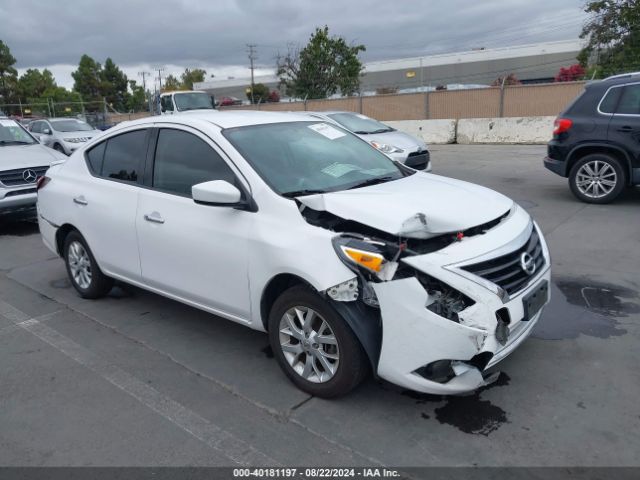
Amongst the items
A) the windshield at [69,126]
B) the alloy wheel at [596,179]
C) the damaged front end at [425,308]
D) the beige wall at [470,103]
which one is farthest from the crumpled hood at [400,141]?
the windshield at [69,126]

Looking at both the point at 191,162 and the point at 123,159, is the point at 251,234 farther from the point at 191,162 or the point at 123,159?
the point at 123,159

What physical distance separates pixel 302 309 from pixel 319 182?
0.98 metres

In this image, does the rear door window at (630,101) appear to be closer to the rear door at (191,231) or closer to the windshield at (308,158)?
the windshield at (308,158)

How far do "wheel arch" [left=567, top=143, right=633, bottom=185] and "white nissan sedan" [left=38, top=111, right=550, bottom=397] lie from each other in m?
4.95

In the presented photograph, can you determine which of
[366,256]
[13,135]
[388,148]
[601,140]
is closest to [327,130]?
[366,256]

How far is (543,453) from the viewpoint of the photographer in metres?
2.83

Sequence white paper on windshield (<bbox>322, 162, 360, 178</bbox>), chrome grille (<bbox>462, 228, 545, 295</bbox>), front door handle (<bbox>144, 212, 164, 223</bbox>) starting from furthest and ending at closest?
front door handle (<bbox>144, 212, 164, 223</bbox>)
white paper on windshield (<bbox>322, 162, 360, 178</bbox>)
chrome grille (<bbox>462, 228, 545, 295</bbox>)

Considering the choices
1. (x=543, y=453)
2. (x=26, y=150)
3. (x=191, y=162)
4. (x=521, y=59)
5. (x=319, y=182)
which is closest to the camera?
(x=543, y=453)

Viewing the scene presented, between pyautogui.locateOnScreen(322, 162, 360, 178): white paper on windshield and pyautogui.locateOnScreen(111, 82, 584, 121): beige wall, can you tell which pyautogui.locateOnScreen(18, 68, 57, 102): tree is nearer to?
pyautogui.locateOnScreen(111, 82, 584, 121): beige wall

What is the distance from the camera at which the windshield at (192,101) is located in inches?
759

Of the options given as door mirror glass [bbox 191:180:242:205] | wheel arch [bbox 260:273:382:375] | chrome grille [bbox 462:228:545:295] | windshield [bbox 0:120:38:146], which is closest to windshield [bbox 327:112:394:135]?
windshield [bbox 0:120:38:146]

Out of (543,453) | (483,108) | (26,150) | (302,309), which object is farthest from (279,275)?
(483,108)

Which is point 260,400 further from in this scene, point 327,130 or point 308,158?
point 327,130

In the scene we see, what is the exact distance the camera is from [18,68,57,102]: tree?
64900mm
